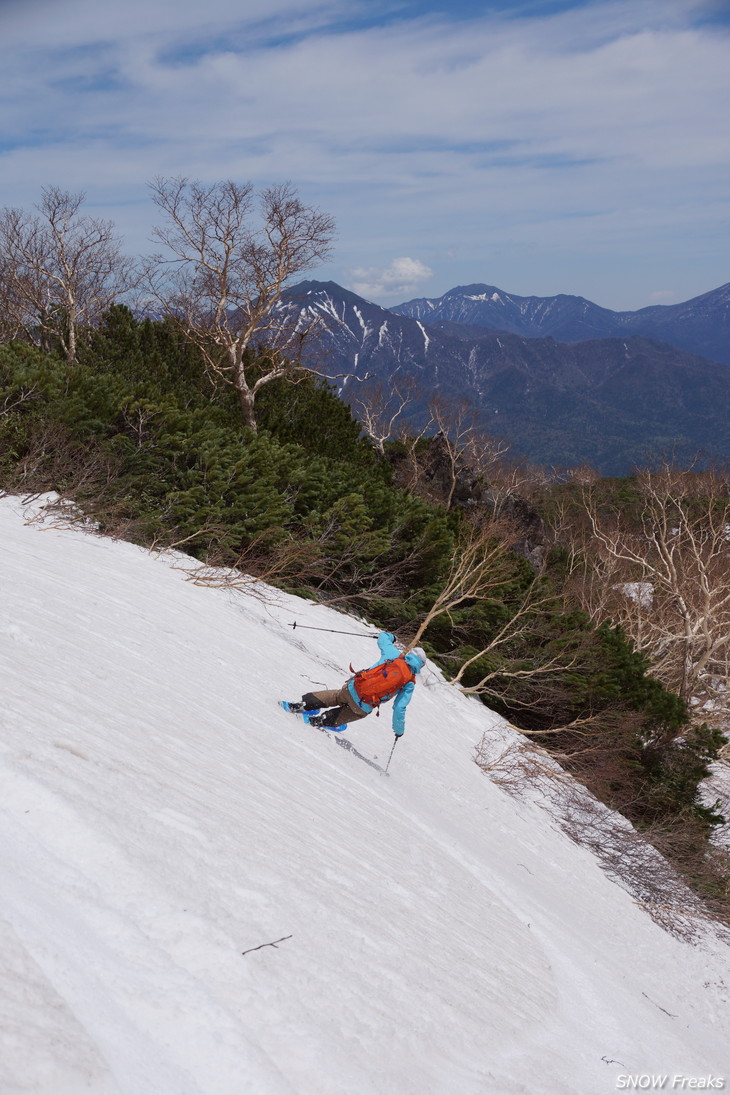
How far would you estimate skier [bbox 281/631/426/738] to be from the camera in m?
6.90

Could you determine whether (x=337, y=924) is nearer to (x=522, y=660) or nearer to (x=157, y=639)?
(x=157, y=639)

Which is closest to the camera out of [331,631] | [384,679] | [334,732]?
[384,679]

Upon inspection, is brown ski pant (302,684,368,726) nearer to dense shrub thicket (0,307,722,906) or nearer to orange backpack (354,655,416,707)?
orange backpack (354,655,416,707)

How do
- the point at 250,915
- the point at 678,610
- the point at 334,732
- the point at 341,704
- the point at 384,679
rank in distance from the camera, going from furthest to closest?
1. the point at 678,610
2. the point at 334,732
3. the point at 341,704
4. the point at 384,679
5. the point at 250,915

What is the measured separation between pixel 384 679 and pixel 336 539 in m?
7.45

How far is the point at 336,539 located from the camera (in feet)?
46.5

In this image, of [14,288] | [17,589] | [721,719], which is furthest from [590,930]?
[14,288]

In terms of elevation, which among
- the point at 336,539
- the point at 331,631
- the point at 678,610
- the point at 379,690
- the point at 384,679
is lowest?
the point at 331,631

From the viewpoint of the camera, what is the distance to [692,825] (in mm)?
13016

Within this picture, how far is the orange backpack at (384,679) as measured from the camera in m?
6.89

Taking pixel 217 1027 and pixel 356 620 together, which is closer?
pixel 217 1027

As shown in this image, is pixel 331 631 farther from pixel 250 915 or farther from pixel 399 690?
pixel 250 915

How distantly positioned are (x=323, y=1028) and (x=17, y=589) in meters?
5.16
